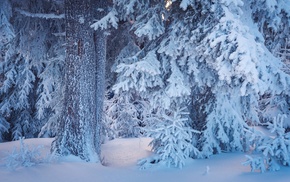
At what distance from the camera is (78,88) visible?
19.6 ft

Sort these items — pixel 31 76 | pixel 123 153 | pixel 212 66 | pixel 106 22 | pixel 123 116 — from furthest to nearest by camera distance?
pixel 31 76, pixel 123 116, pixel 123 153, pixel 106 22, pixel 212 66

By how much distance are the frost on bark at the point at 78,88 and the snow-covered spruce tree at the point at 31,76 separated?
1991mm

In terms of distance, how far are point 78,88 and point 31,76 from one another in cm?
805

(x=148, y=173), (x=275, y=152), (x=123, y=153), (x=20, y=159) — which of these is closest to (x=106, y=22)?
(x=20, y=159)

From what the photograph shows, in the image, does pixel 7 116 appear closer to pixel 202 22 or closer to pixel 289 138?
pixel 202 22

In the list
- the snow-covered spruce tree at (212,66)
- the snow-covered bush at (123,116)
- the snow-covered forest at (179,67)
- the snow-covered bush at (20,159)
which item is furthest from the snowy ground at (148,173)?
the snow-covered bush at (123,116)

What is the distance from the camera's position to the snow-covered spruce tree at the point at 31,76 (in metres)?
8.05

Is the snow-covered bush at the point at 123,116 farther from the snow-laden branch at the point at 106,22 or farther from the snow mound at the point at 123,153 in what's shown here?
the snow-laden branch at the point at 106,22

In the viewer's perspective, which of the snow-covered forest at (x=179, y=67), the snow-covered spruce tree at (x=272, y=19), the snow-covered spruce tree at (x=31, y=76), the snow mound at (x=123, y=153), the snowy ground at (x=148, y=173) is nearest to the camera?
the snowy ground at (x=148, y=173)

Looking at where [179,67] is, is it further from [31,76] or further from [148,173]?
[31,76]

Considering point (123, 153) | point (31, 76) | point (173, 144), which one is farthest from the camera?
point (31, 76)

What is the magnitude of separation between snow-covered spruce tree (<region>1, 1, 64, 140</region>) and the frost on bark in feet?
6.53

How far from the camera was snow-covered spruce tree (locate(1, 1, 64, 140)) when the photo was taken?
8.05m

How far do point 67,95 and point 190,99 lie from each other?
3.09 meters
